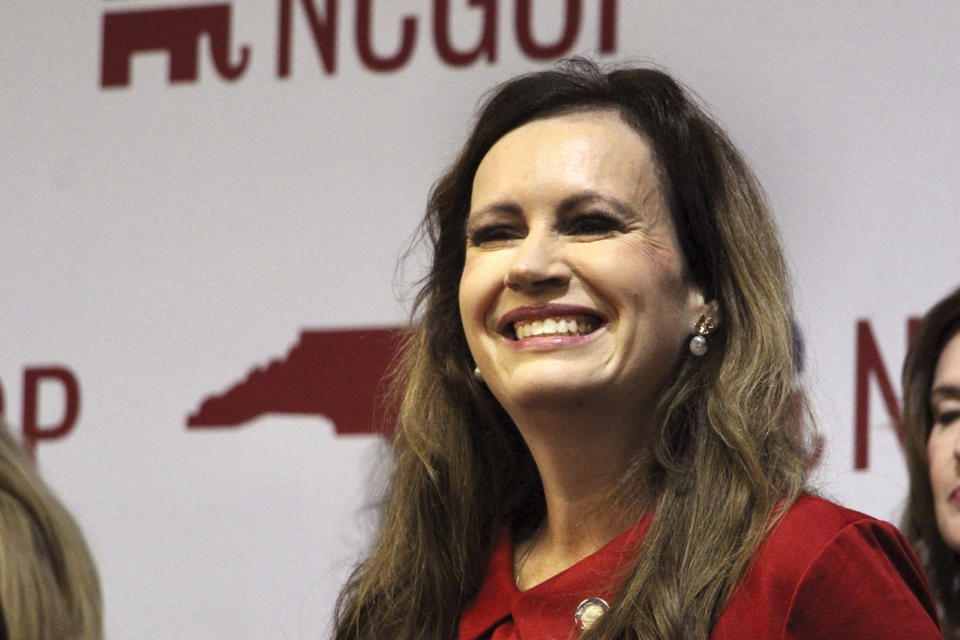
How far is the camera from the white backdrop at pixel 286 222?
2820mm

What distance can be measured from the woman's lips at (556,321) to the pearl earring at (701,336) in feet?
0.42

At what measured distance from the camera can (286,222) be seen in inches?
127

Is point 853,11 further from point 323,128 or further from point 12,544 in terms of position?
point 12,544

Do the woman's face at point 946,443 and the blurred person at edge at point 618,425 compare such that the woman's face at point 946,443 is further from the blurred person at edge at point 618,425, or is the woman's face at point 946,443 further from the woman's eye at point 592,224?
the woman's eye at point 592,224

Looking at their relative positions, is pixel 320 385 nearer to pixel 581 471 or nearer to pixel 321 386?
pixel 321 386

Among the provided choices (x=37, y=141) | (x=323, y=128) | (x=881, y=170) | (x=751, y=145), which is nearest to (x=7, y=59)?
(x=37, y=141)

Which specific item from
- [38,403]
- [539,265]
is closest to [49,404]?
[38,403]

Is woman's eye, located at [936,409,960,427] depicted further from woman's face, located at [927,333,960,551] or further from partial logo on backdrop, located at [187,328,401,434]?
partial logo on backdrop, located at [187,328,401,434]

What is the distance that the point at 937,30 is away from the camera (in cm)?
286

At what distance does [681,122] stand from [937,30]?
0.98 meters

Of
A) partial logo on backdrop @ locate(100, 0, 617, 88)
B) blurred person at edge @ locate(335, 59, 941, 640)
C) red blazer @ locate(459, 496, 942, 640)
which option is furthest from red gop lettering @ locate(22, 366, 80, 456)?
red blazer @ locate(459, 496, 942, 640)

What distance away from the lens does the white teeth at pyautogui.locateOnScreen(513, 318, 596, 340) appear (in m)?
1.94

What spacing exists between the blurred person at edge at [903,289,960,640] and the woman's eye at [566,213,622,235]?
39.4 inches

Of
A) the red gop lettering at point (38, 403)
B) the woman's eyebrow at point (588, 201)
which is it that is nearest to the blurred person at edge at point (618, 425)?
the woman's eyebrow at point (588, 201)
